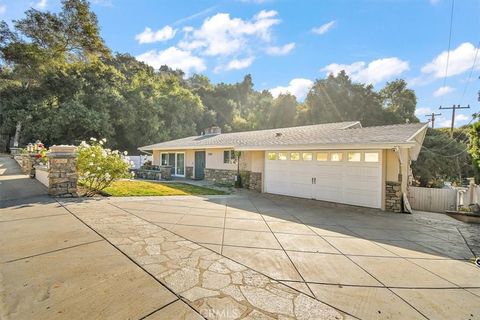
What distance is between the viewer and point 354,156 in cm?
863

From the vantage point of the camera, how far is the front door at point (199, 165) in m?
16.5

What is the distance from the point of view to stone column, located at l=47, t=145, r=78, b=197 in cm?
692

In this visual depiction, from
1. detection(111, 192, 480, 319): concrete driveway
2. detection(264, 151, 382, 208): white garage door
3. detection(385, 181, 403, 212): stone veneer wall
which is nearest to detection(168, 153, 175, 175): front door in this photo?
detection(264, 151, 382, 208): white garage door

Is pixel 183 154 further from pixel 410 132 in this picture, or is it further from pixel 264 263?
pixel 264 263

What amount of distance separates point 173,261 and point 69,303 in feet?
4.01

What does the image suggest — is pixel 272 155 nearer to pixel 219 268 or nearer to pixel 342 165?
pixel 342 165

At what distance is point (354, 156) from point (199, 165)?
1070 centimetres

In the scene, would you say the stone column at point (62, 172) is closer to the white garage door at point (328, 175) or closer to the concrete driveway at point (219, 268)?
the concrete driveway at point (219, 268)

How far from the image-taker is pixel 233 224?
5531 mm

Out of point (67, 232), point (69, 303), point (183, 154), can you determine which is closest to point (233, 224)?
point (67, 232)

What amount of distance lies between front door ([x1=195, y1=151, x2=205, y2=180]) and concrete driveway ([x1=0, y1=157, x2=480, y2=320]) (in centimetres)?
1055

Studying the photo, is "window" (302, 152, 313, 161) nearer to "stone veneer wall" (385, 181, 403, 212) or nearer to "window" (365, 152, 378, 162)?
"window" (365, 152, 378, 162)
